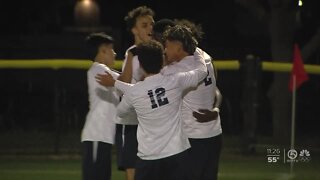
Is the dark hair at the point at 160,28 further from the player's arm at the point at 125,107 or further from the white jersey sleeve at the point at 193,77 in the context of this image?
the player's arm at the point at 125,107

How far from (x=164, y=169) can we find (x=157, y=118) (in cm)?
41

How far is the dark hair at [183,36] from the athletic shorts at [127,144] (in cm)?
105

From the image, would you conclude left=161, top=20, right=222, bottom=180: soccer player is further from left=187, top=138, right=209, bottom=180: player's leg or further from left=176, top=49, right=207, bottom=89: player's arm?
left=176, top=49, right=207, bottom=89: player's arm

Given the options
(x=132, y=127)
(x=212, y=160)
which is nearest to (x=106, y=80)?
(x=132, y=127)

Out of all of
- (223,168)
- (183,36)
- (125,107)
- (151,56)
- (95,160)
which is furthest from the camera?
(223,168)

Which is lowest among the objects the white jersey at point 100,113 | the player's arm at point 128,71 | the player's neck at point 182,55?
the white jersey at point 100,113

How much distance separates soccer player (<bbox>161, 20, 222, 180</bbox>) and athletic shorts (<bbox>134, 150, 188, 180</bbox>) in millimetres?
598

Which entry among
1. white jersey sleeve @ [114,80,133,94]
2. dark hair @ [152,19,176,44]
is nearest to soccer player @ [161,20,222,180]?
dark hair @ [152,19,176,44]

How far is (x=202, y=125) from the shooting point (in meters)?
6.87

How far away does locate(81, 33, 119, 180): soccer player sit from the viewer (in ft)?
23.5

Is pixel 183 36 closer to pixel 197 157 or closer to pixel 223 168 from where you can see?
pixel 197 157

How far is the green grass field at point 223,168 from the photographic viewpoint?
10.3 metres

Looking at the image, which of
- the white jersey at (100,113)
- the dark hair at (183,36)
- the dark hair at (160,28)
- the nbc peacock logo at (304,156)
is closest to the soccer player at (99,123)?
the white jersey at (100,113)

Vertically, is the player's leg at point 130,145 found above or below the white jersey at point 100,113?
below
